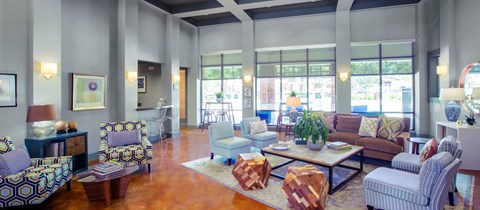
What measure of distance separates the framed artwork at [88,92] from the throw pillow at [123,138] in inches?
53.3

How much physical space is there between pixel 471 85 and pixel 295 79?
4.85 m

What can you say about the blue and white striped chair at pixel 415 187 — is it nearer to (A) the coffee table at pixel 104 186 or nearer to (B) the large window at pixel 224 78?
(A) the coffee table at pixel 104 186

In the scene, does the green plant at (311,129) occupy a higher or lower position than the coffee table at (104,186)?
higher

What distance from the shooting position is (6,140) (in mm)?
3428

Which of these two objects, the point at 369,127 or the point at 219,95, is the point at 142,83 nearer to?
the point at 219,95

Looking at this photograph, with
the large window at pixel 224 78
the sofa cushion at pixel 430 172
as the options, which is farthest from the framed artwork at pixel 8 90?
the large window at pixel 224 78

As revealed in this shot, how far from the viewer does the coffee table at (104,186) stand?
127 inches

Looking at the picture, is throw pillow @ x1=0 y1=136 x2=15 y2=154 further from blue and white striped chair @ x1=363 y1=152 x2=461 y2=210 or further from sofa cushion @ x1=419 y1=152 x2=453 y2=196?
sofa cushion @ x1=419 y1=152 x2=453 y2=196

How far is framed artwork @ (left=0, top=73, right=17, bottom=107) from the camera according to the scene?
4.01m

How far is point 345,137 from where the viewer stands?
5.49 meters

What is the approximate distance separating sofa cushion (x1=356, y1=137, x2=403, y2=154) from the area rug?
367 mm

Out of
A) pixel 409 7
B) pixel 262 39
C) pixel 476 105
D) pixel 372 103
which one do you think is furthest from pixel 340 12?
pixel 476 105

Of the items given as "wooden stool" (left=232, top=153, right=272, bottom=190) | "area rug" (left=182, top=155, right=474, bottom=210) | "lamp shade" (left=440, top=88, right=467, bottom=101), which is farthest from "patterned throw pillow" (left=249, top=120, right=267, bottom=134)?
"lamp shade" (left=440, top=88, right=467, bottom=101)

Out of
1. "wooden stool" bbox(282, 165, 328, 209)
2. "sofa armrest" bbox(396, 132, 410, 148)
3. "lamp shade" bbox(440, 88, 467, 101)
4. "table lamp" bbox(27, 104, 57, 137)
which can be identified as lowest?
"wooden stool" bbox(282, 165, 328, 209)
